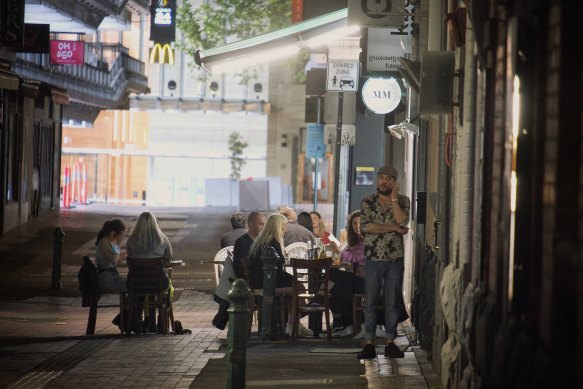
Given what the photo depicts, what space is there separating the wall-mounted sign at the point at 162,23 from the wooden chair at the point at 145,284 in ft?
97.8

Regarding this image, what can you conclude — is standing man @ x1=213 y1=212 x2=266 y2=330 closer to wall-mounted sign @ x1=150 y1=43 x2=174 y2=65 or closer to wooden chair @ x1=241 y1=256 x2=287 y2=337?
wooden chair @ x1=241 y1=256 x2=287 y2=337

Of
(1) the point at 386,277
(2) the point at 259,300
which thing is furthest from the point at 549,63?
(2) the point at 259,300

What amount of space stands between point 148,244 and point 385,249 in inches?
124

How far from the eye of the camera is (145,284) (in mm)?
13172

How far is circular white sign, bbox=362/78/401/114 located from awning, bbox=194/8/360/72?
1.70 meters

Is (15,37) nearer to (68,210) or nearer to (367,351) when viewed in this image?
(68,210)

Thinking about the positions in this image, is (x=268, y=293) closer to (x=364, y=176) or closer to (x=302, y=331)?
(x=302, y=331)

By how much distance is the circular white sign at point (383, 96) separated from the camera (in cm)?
1853

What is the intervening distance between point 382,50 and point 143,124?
44.8m

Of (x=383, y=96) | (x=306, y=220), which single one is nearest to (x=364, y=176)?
(x=383, y=96)

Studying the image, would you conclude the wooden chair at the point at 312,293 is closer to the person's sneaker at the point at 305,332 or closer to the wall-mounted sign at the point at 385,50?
the person's sneaker at the point at 305,332

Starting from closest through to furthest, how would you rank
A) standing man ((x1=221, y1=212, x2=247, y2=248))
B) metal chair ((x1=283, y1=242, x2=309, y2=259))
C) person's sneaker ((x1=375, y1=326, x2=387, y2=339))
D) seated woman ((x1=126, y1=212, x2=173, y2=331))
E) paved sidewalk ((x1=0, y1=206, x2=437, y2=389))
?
paved sidewalk ((x1=0, y1=206, x2=437, y2=389)), seated woman ((x1=126, y1=212, x2=173, y2=331)), person's sneaker ((x1=375, y1=326, x2=387, y2=339)), metal chair ((x1=283, y1=242, x2=309, y2=259)), standing man ((x1=221, y1=212, x2=247, y2=248))

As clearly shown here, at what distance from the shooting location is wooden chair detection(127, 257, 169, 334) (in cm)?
1312

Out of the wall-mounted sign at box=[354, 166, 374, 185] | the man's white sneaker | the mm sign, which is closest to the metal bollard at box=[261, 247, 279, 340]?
the man's white sneaker
